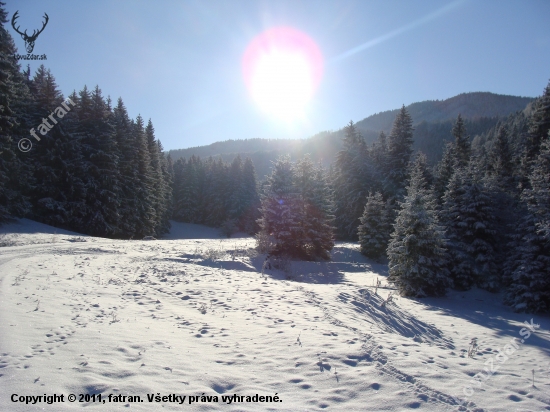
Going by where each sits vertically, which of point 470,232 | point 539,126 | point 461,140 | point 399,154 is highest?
point 461,140

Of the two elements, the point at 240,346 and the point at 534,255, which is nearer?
the point at 240,346

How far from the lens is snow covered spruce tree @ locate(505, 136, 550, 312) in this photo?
14.7 meters

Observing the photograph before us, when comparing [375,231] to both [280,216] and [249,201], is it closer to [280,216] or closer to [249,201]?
[280,216]

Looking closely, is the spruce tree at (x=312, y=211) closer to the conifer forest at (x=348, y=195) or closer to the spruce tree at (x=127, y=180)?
the conifer forest at (x=348, y=195)

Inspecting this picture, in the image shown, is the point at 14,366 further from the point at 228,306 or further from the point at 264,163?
the point at 264,163

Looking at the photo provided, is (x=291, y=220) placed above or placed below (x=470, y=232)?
above

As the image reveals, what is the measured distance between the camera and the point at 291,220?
23.3m

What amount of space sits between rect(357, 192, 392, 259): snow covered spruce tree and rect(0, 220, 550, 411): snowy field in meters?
13.9

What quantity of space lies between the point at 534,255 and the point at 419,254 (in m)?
5.27

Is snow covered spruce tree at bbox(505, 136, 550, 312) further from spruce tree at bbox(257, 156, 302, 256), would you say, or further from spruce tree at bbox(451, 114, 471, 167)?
spruce tree at bbox(451, 114, 471, 167)

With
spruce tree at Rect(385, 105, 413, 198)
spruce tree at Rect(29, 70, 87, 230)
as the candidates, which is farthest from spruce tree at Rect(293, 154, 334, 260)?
spruce tree at Rect(29, 70, 87, 230)

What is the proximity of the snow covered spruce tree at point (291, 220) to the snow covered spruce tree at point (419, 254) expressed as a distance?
825 centimetres

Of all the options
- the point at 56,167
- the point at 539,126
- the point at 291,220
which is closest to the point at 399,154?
the point at 539,126

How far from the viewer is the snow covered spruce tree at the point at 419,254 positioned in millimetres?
16141
